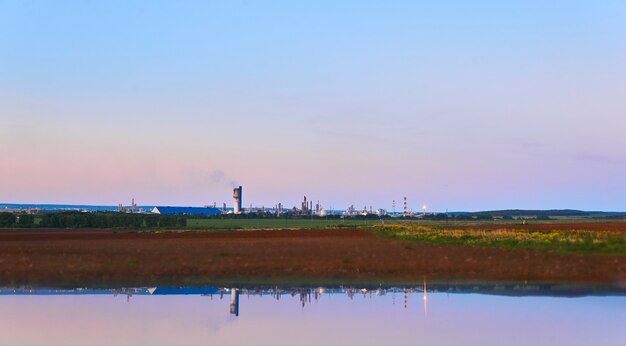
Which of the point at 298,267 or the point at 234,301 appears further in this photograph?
the point at 298,267

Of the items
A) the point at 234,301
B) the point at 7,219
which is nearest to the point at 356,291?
the point at 234,301

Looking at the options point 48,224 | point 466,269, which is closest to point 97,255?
point 466,269

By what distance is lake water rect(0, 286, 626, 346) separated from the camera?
65.5ft

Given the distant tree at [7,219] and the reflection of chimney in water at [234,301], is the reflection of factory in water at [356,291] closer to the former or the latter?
the reflection of chimney in water at [234,301]

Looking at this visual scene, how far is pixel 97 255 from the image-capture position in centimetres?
5047

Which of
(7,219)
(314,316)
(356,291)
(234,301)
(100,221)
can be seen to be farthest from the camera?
(100,221)

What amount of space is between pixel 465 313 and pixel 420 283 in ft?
31.6

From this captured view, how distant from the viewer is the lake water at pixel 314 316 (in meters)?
20.0

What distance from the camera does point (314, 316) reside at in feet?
78.0

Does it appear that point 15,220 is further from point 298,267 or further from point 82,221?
point 298,267

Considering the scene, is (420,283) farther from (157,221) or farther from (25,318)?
(157,221)

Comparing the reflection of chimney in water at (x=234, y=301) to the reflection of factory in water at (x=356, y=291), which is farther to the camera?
the reflection of factory in water at (x=356, y=291)

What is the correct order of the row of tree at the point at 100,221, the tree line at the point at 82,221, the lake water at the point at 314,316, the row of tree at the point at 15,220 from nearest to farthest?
1. the lake water at the point at 314,316
2. the row of tree at the point at 15,220
3. the tree line at the point at 82,221
4. the row of tree at the point at 100,221

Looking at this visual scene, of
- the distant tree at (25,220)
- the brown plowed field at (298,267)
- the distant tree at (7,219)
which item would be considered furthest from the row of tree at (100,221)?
the brown plowed field at (298,267)
